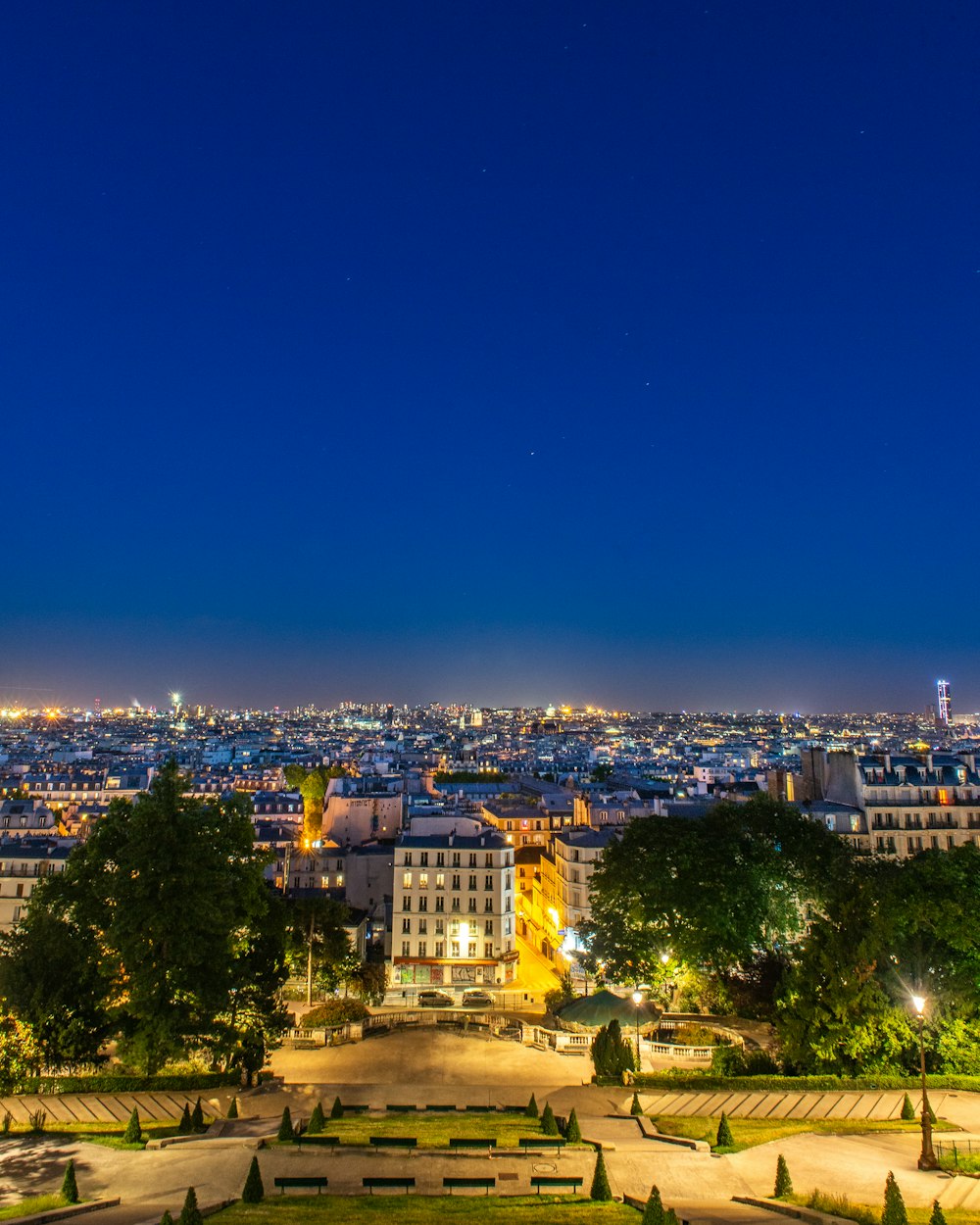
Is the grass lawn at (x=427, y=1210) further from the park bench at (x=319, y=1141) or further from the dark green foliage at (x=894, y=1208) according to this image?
the dark green foliage at (x=894, y=1208)

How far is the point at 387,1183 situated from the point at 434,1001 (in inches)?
1208

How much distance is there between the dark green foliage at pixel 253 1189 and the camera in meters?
22.1

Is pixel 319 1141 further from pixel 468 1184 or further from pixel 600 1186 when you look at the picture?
pixel 600 1186

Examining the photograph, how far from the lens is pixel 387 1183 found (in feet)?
75.9

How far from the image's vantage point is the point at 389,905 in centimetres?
6481

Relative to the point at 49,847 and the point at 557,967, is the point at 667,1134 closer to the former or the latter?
the point at 557,967

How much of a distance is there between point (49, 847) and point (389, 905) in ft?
86.1

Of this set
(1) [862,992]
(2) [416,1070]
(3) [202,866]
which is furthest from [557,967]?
(3) [202,866]

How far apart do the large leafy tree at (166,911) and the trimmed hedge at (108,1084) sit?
1511 millimetres

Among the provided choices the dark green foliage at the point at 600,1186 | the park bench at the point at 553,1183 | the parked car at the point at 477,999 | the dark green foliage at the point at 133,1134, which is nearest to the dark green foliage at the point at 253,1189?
the park bench at the point at 553,1183

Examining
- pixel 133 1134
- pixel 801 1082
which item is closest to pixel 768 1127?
pixel 801 1082

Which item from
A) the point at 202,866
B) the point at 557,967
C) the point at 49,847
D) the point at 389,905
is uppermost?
the point at 202,866

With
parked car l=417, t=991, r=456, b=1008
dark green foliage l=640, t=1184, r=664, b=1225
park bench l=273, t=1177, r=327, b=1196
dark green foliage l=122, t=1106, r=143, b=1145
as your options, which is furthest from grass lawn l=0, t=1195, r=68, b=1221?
parked car l=417, t=991, r=456, b=1008

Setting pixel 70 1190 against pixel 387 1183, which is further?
pixel 387 1183
